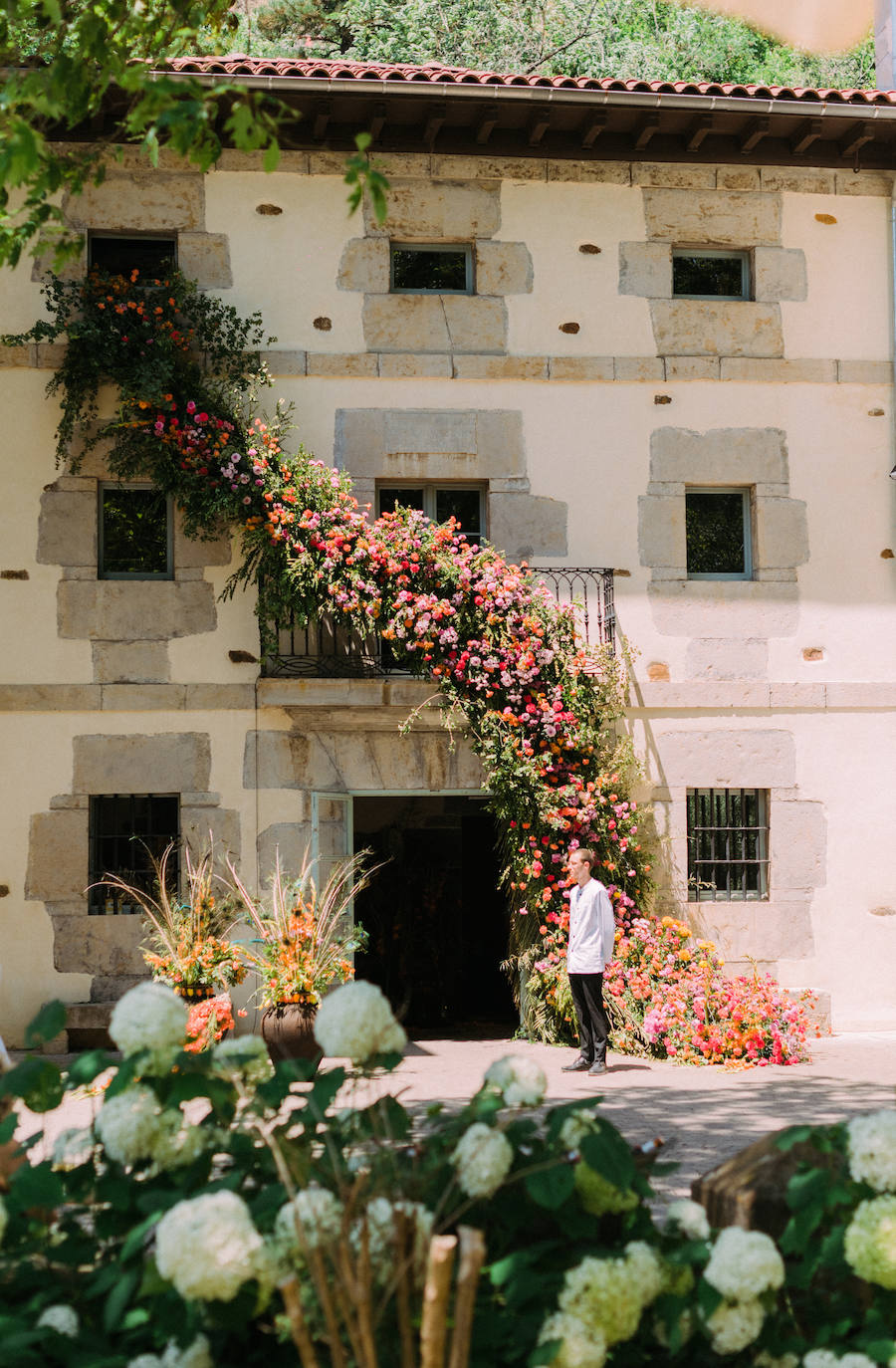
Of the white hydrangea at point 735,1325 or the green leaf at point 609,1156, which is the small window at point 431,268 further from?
the white hydrangea at point 735,1325

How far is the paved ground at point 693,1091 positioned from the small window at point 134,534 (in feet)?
14.0

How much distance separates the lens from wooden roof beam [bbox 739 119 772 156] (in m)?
11.1

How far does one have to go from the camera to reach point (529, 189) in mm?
11211

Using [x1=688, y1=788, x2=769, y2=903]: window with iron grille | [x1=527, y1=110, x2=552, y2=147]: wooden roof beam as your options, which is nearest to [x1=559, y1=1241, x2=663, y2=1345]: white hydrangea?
[x1=688, y1=788, x2=769, y2=903]: window with iron grille

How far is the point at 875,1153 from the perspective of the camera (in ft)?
8.07

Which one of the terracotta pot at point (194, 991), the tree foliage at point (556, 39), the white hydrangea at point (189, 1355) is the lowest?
the terracotta pot at point (194, 991)

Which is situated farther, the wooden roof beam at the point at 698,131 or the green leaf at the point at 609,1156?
the wooden roof beam at the point at 698,131

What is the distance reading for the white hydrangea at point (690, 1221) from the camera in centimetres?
252

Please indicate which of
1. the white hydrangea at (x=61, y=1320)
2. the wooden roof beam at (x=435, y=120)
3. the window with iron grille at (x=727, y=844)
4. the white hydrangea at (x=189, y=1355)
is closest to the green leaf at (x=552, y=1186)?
the white hydrangea at (x=189, y=1355)

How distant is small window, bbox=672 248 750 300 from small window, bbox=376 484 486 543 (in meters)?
2.51

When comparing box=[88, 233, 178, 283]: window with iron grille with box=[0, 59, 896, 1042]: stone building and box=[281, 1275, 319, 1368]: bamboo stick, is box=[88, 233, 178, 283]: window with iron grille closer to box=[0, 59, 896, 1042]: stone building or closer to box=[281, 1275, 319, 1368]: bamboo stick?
box=[0, 59, 896, 1042]: stone building

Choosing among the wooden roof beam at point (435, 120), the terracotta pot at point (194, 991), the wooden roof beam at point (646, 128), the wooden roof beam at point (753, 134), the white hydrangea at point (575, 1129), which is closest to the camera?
the white hydrangea at point (575, 1129)

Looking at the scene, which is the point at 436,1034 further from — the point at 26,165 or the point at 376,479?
the point at 26,165

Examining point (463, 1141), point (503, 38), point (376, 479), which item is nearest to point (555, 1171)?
point (463, 1141)
